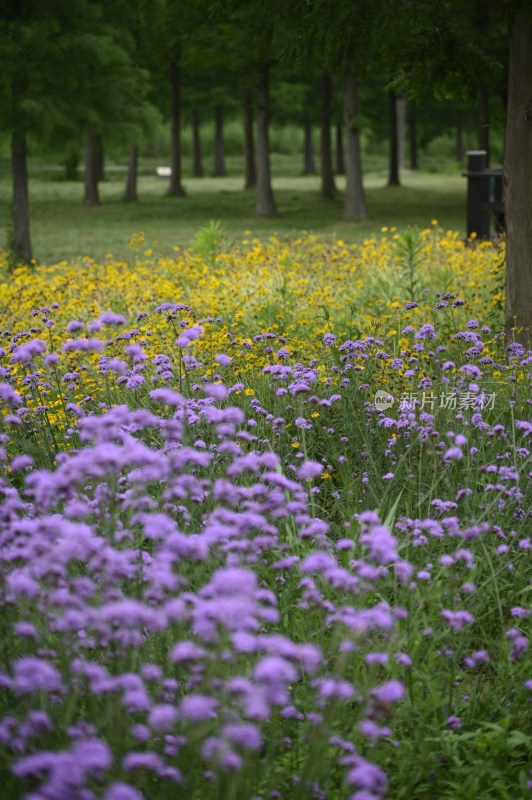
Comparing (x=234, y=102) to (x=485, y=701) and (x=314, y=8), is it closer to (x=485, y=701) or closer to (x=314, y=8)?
(x=314, y=8)

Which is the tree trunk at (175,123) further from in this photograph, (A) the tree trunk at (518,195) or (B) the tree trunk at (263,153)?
(A) the tree trunk at (518,195)

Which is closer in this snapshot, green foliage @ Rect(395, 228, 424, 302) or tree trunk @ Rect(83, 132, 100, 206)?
green foliage @ Rect(395, 228, 424, 302)

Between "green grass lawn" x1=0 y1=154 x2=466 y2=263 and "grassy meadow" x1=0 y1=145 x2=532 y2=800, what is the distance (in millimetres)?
9561

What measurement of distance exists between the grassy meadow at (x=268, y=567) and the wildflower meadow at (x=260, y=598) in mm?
13

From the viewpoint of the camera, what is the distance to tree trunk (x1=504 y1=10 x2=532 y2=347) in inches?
285

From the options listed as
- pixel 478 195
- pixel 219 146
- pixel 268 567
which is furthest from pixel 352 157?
pixel 219 146

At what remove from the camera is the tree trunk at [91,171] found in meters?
29.4

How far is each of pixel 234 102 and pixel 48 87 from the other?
2128 centimetres

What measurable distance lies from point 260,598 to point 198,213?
25857 mm

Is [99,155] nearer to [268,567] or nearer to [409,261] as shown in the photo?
[409,261]

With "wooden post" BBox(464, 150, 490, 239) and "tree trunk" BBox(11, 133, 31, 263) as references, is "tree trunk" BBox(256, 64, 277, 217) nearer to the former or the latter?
"tree trunk" BBox(11, 133, 31, 263)

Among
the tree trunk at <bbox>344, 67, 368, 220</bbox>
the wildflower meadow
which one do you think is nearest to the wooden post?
the tree trunk at <bbox>344, 67, 368, 220</bbox>

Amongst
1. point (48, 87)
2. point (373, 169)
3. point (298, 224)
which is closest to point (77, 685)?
point (48, 87)

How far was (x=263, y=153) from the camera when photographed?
2544cm
